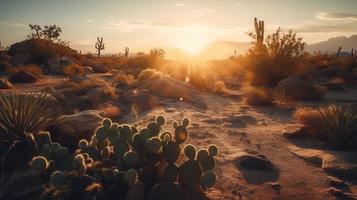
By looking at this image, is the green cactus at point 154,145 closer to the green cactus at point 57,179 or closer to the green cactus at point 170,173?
the green cactus at point 170,173

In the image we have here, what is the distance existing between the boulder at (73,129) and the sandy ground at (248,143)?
79.5 inches

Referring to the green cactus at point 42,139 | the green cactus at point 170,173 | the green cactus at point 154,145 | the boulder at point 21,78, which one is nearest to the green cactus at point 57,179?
the green cactus at point 154,145

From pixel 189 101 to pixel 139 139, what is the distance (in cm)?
751

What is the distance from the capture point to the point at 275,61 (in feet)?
51.8

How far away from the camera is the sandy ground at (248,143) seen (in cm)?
441

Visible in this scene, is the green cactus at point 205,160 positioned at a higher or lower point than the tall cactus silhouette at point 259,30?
lower

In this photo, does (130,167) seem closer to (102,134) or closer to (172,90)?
(102,134)

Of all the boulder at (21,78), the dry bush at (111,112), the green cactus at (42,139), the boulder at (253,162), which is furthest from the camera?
the boulder at (21,78)

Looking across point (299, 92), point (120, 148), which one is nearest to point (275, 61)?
point (299, 92)

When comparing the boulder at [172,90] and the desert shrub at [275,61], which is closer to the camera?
the boulder at [172,90]

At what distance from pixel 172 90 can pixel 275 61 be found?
6.70 m

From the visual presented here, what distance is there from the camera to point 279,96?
38.9 feet

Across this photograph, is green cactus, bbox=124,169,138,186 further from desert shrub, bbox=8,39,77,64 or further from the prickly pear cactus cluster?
desert shrub, bbox=8,39,77,64

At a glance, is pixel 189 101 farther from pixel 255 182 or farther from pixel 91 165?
pixel 91 165
